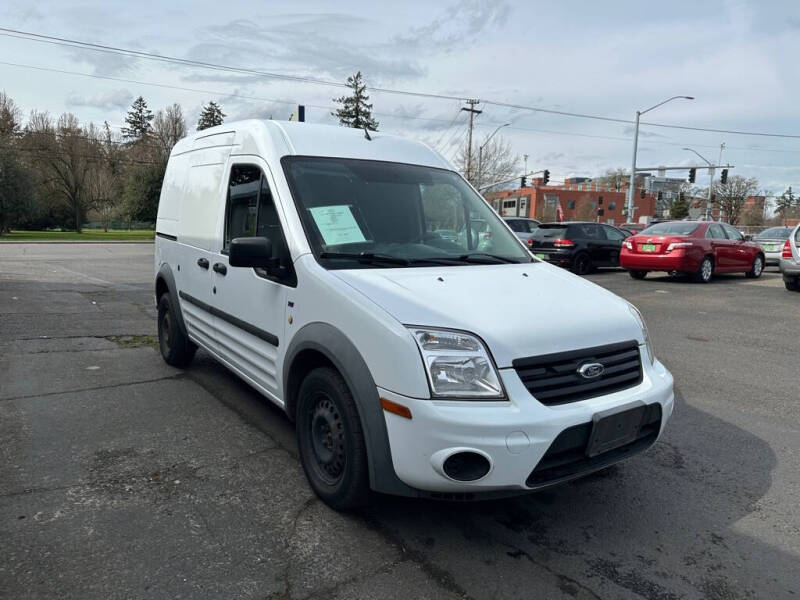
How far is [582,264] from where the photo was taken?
16266 millimetres

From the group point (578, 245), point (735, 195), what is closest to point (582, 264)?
point (578, 245)

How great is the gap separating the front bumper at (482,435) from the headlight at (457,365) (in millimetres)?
50

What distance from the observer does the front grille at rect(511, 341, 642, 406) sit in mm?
2635

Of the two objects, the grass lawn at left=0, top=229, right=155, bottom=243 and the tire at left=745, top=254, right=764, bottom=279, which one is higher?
the tire at left=745, top=254, right=764, bottom=279

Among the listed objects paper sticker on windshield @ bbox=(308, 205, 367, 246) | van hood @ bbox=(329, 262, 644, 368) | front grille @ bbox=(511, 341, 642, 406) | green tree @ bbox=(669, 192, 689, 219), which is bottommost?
front grille @ bbox=(511, 341, 642, 406)

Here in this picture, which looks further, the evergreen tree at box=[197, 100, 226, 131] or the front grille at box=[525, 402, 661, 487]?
the evergreen tree at box=[197, 100, 226, 131]

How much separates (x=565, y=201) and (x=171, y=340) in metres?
93.3

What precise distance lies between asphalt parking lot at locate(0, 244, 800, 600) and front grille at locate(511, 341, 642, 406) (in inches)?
30.5

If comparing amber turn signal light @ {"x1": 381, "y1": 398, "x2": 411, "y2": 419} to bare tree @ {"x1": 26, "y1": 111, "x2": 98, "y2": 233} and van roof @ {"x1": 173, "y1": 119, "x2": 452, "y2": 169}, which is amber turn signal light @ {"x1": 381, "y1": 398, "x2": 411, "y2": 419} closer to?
van roof @ {"x1": 173, "y1": 119, "x2": 452, "y2": 169}

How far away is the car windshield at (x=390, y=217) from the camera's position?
3389 millimetres

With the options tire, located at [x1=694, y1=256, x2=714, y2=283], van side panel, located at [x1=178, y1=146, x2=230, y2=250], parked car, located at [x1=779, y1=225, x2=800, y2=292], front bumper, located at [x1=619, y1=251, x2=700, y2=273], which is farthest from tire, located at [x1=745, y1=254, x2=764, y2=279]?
van side panel, located at [x1=178, y1=146, x2=230, y2=250]

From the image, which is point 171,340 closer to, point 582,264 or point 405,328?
point 405,328

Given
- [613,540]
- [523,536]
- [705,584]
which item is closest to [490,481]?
[523,536]

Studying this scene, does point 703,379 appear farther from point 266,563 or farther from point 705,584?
point 266,563
